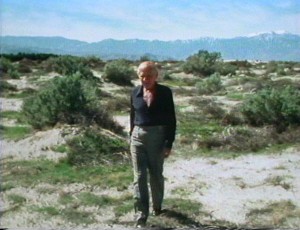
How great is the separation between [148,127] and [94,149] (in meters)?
4.35

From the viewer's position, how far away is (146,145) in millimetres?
6406

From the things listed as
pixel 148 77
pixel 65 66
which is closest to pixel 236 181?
pixel 148 77

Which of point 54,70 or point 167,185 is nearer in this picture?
point 167,185

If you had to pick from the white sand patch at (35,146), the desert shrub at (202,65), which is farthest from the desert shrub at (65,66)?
the white sand patch at (35,146)

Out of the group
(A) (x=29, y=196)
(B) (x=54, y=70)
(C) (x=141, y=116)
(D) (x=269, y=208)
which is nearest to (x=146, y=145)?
(C) (x=141, y=116)

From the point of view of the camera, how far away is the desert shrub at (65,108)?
13.1 metres

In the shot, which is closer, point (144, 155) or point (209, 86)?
point (144, 155)

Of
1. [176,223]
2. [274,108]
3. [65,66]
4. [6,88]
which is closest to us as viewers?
[176,223]

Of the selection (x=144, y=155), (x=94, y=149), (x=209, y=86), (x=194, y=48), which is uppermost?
(x=194, y=48)

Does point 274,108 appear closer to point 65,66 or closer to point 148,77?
point 148,77

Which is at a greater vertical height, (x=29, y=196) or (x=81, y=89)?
(x=81, y=89)

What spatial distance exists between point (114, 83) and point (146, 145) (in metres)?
20.9

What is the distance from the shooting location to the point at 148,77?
6203mm

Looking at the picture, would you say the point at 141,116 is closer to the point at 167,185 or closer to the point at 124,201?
the point at 124,201
